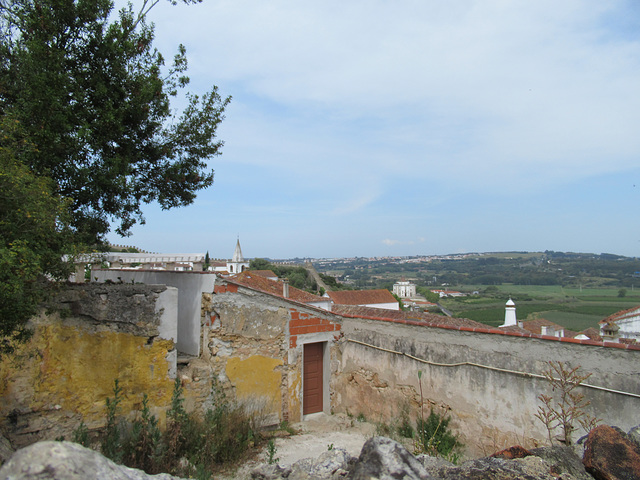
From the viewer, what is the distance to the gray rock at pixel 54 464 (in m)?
1.57

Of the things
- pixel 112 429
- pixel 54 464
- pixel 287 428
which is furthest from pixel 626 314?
pixel 54 464

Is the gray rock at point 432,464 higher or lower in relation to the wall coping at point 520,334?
lower

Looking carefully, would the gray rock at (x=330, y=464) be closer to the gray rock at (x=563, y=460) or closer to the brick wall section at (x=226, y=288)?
the gray rock at (x=563, y=460)

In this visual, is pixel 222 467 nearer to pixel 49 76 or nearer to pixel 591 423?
pixel 591 423

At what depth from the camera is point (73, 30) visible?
7520 mm

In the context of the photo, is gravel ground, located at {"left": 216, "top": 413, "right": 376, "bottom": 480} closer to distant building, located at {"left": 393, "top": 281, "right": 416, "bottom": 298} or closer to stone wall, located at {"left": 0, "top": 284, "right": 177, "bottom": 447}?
stone wall, located at {"left": 0, "top": 284, "right": 177, "bottom": 447}

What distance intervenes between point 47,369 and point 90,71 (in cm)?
566

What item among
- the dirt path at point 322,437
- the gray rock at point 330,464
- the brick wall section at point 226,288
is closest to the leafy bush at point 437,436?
the dirt path at point 322,437

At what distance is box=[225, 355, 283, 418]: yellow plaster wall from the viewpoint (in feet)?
25.1

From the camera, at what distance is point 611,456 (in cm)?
304

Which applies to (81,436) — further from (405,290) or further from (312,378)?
(405,290)

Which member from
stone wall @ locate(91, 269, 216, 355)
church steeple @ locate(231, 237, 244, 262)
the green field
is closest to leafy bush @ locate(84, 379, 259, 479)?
stone wall @ locate(91, 269, 216, 355)

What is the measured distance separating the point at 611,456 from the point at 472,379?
145 inches

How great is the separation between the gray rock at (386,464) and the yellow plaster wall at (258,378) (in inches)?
221
